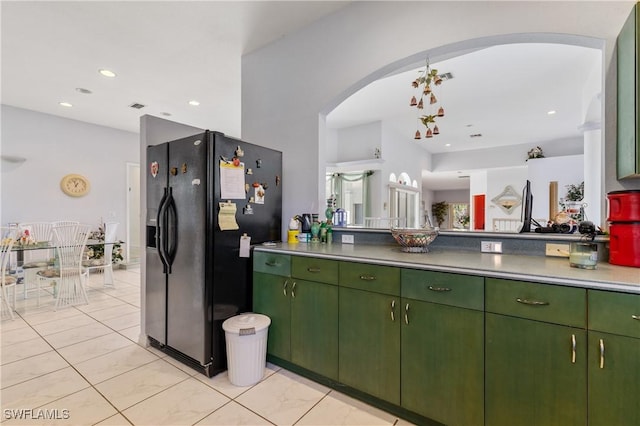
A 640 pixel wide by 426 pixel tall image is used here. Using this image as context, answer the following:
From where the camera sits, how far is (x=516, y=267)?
1.45m

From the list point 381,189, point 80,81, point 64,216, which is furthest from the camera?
point 381,189

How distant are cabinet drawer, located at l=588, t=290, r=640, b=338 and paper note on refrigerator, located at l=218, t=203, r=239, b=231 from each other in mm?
2084

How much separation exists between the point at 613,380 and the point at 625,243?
70 centimetres

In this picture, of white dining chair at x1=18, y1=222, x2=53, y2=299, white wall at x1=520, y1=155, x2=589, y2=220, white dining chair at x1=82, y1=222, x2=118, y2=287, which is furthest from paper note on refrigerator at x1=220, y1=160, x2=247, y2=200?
white wall at x1=520, y1=155, x2=589, y2=220

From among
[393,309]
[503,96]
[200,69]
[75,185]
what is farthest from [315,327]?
[75,185]

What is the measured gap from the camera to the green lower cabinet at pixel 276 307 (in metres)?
2.15

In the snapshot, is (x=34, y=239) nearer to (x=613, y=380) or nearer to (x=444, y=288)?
(x=444, y=288)

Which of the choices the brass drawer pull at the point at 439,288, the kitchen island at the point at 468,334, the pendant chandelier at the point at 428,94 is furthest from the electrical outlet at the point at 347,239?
the pendant chandelier at the point at 428,94

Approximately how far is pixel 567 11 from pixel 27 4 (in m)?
4.18

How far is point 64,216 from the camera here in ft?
17.8

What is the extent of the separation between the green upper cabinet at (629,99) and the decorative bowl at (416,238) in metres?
1.01

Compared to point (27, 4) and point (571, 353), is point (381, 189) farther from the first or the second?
point (27, 4)

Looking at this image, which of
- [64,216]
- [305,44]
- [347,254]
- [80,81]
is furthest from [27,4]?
[64,216]

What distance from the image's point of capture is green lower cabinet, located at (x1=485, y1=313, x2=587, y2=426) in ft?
3.94
